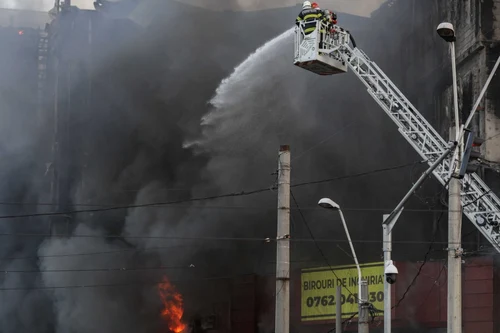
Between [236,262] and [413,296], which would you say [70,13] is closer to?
[236,262]

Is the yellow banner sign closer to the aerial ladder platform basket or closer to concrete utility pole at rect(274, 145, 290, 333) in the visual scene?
the aerial ladder platform basket

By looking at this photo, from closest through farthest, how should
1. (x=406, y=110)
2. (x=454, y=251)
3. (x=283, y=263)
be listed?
1. (x=454, y=251)
2. (x=283, y=263)
3. (x=406, y=110)

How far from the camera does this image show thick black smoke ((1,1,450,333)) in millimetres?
35469

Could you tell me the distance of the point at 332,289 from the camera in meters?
30.3

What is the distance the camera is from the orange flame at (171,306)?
34.7 meters

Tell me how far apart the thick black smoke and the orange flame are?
363 mm

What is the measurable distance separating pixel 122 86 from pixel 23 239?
7880mm

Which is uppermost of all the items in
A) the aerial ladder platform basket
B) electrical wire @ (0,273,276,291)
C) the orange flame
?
the aerial ladder platform basket

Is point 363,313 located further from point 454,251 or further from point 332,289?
point 332,289

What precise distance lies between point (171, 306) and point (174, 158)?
6.36 metres

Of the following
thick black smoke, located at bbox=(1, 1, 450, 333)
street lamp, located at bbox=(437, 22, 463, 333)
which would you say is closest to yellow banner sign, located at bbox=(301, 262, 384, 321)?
thick black smoke, located at bbox=(1, 1, 450, 333)

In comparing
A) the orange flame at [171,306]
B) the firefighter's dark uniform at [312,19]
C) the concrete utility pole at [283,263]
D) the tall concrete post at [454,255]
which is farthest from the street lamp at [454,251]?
the orange flame at [171,306]

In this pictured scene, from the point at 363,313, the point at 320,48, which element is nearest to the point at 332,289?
the point at 320,48

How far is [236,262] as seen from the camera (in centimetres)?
3697
